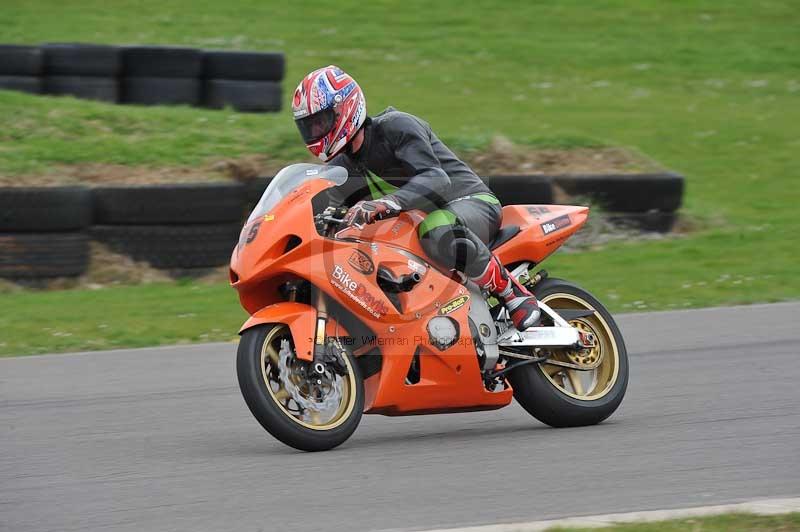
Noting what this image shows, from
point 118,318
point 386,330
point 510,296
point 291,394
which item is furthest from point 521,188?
point 291,394

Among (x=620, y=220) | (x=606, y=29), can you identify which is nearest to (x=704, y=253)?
(x=620, y=220)

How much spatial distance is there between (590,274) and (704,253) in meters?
1.44

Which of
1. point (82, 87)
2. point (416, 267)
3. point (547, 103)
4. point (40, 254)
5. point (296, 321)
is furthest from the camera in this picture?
point (547, 103)

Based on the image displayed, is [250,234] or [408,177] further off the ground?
[408,177]

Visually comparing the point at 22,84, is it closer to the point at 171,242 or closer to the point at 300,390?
the point at 171,242

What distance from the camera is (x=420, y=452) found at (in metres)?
5.64

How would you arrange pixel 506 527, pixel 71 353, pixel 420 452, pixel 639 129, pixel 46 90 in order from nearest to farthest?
1. pixel 506 527
2. pixel 420 452
3. pixel 71 353
4. pixel 46 90
5. pixel 639 129

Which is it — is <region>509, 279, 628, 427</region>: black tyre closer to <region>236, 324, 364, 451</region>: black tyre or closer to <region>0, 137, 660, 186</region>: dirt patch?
<region>236, 324, 364, 451</region>: black tyre

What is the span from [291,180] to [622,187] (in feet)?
23.9

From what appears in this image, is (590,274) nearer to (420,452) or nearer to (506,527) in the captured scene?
(420,452)

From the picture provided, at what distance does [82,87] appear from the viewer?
607 inches

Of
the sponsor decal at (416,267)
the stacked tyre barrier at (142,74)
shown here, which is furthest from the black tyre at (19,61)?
the sponsor decal at (416,267)

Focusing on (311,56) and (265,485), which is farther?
(311,56)

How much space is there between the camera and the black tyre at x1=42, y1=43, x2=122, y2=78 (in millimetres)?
15375
